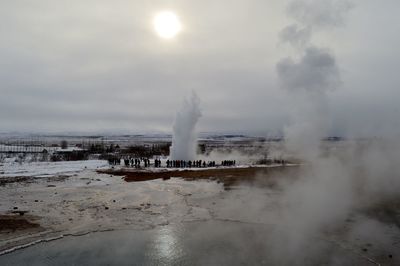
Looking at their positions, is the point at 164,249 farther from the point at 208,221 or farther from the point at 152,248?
the point at 208,221

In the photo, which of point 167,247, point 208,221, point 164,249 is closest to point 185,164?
point 208,221

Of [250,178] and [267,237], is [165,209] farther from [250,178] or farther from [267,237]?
[250,178]

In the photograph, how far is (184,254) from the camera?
30.6 ft

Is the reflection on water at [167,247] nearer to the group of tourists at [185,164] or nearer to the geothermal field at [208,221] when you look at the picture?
the geothermal field at [208,221]

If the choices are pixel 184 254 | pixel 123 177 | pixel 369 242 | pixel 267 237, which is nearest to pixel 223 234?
pixel 267 237

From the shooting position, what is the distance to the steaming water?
8.90 m

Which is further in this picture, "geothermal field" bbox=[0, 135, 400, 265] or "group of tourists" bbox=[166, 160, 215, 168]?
"group of tourists" bbox=[166, 160, 215, 168]

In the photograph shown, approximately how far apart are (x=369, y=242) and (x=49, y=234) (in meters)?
9.86

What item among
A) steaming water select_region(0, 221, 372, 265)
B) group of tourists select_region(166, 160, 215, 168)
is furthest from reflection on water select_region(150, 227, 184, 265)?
group of tourists select_region(166, 160, 215, 168)

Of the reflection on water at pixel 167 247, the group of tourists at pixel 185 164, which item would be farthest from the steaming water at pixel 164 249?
the group of tourists at pixel 185 164

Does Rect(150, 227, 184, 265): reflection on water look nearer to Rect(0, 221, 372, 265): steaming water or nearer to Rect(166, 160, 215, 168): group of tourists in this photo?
Rect(0, 221, 372, 265): steaming water

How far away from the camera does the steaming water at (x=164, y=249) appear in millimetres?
8898

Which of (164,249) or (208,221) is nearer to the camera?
(164,249)

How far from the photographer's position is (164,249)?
9.84m
